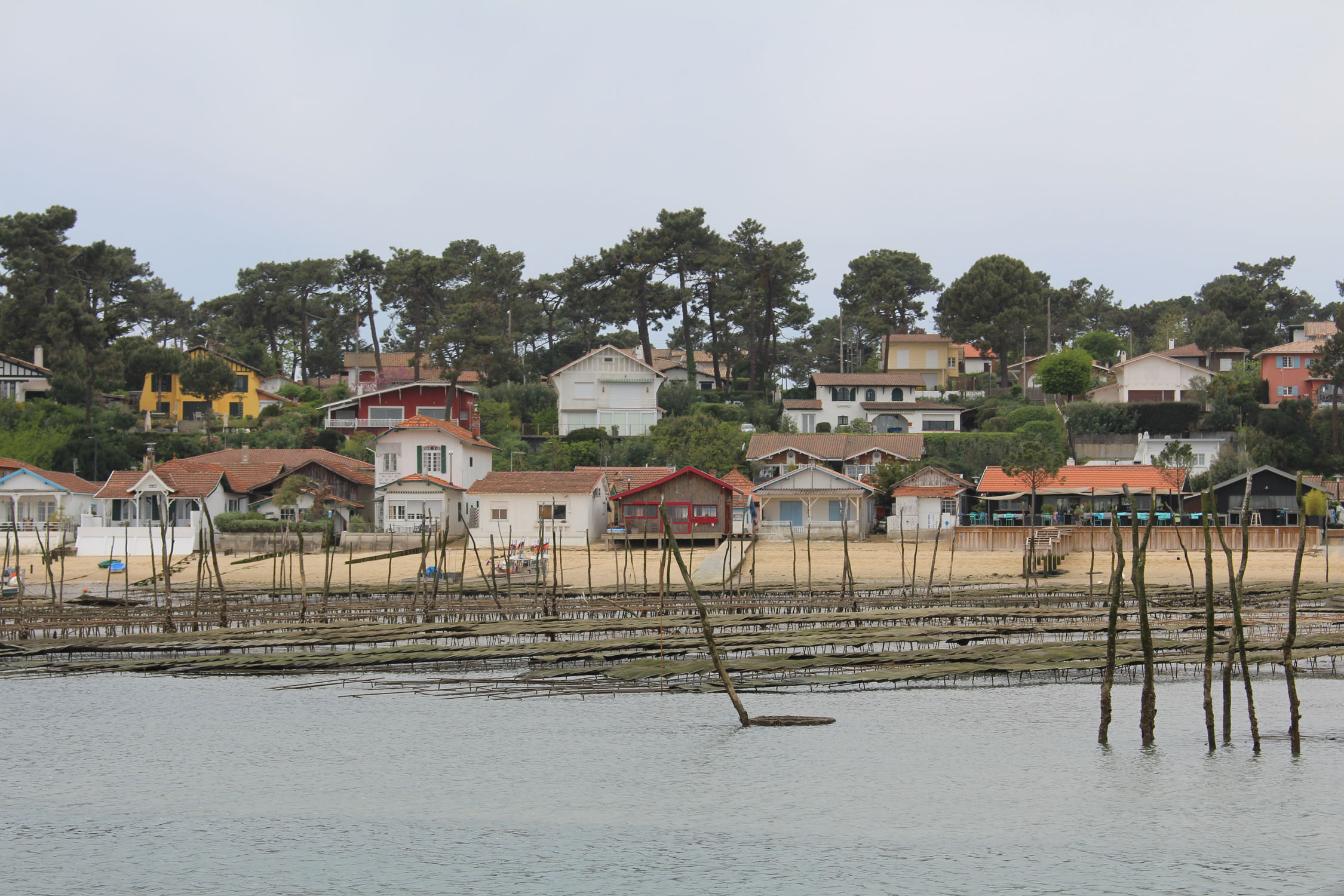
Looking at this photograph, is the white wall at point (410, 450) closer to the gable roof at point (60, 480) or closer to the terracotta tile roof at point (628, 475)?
the terracotta tile roof at point (628, 475)

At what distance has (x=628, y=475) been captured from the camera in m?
57.5

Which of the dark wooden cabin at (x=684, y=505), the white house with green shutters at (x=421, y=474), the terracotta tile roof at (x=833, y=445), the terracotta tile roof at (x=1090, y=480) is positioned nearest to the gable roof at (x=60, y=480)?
the white house with green shutters at (x=421, y=474)

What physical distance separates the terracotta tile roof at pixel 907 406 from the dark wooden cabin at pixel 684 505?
83.5 feet

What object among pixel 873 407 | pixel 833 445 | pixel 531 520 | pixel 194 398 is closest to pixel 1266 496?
pixel 833 445

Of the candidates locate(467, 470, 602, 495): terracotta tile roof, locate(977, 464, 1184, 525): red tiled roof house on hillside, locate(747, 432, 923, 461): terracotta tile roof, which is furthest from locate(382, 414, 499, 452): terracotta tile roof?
locate(977, 464, 1184, 525): red tiled roof house on hillside

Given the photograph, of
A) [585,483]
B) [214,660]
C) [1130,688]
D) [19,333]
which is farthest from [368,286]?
[1130,688]

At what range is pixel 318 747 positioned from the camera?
2323 cm

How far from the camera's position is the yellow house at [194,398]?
77.0 metres

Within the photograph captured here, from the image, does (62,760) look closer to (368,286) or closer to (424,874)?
(424,874)

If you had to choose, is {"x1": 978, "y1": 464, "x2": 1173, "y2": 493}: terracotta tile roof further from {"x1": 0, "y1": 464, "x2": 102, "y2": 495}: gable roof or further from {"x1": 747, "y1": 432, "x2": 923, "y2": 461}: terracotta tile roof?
{"x1": 0, "y1": 464, "x2": 102, "y2": 495}: gable roof

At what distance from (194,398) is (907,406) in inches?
1846

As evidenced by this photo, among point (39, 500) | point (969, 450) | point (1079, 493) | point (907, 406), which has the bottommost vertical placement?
point (1079, 493)

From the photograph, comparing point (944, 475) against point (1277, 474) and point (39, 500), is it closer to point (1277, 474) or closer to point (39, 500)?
point (1277, 474)

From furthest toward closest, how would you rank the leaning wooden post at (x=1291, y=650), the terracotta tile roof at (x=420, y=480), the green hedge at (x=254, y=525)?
the terracotta tile roof at (x=420, y=480) → the green hedge at (x=254, y=525) → the leaning wooden post at (x=1291, y=650)
